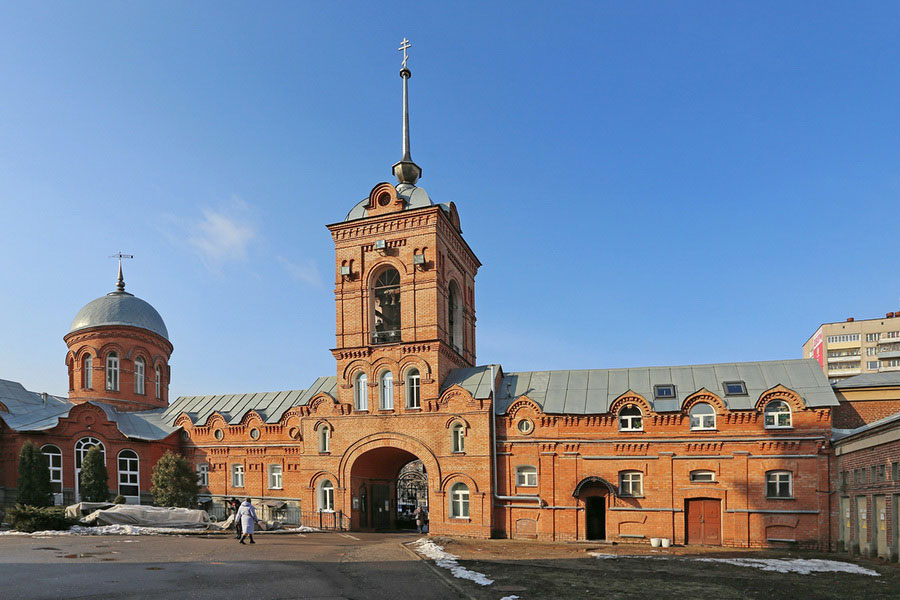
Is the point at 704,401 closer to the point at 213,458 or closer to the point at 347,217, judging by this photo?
the point at 347,217

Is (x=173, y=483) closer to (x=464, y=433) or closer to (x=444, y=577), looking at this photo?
(x=464, y=433)

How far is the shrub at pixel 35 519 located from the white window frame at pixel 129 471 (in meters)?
8.98

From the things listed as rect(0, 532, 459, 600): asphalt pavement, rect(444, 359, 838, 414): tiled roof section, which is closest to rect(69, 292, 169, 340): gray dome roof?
rect(0, 532, 459, 600): asphalt pavement

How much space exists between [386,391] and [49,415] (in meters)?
18.3

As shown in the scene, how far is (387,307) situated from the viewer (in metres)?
36.2

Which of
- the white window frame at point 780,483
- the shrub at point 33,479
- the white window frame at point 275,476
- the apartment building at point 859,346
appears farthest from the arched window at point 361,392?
the apartment building at point 859,346

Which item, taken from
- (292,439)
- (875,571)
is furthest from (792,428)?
(292,439)

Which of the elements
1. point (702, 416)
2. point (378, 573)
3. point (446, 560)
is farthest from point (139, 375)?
point (702, 416)

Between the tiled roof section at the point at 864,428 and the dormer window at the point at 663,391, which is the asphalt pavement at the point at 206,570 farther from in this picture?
the tiled roof section at the point at 864,428

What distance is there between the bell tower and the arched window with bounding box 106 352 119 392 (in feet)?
62.5

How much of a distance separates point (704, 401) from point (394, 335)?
14.5 meters

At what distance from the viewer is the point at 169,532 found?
29453mm

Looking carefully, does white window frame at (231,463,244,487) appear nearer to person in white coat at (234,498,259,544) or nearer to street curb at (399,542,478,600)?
person in white coat at (234,498,259,544)

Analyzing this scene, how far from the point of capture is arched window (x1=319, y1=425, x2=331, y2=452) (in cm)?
3381
